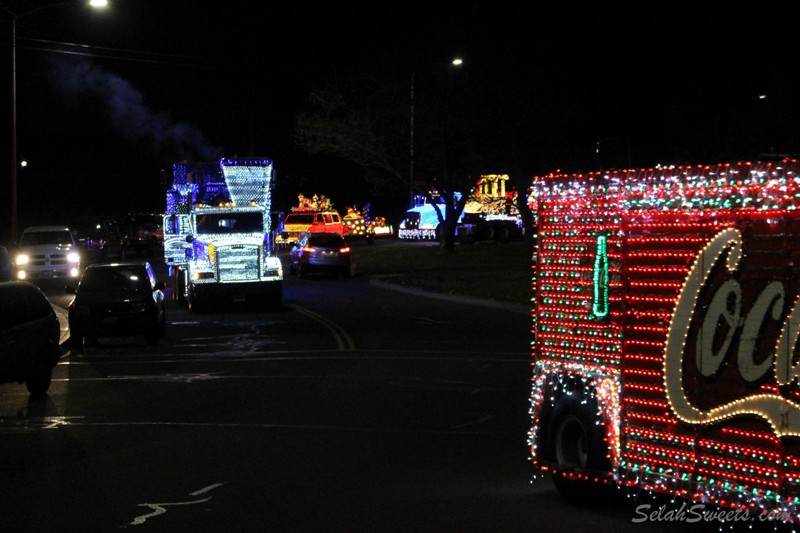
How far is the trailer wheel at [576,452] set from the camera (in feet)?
28.7

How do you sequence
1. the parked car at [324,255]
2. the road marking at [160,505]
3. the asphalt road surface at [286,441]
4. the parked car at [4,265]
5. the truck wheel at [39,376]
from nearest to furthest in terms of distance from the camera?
the road marking at [160,505]
the asphalt road surface at [286,441]
the truck wheel at [39,376]
the parked car at [4,265]
the parked car at [324,255]

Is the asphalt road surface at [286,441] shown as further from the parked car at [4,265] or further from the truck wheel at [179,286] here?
the truck wheel at [179,286]

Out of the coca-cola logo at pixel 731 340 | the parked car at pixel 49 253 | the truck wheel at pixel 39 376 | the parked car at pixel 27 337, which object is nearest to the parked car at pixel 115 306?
the parked car at pixel 27 337

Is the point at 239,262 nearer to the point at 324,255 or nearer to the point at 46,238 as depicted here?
the point at 324,255

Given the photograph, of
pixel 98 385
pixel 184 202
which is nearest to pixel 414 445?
pixel 98 385

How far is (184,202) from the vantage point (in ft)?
109

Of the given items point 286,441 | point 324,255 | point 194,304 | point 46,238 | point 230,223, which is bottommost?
point 286,441

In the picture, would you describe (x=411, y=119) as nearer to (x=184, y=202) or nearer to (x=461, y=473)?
(x=184, y=202)

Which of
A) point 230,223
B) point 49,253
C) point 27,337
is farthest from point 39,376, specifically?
point 49,253

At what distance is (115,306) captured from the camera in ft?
73.8

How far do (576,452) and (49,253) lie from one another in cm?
3609

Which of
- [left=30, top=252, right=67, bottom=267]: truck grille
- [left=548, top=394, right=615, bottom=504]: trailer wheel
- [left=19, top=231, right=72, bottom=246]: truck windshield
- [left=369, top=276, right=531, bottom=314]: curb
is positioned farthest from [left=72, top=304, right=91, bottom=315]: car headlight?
[left=19, top=231, right=72, bottom=246]: truck windshield

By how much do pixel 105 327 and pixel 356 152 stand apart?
33.5 metres

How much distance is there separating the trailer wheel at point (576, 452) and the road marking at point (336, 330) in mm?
12503
